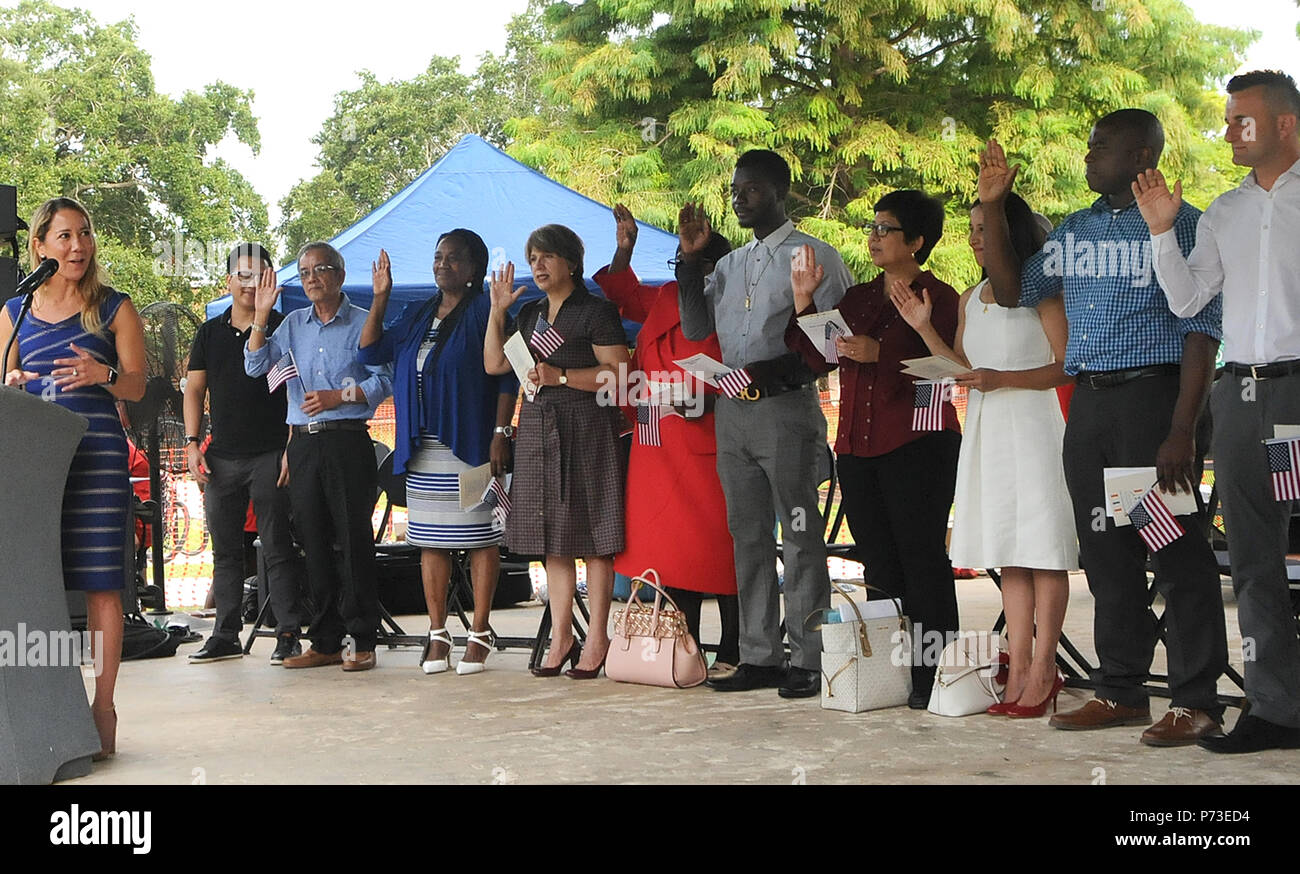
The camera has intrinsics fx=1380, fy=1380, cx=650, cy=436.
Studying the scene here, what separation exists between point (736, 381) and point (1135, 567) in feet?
5.30

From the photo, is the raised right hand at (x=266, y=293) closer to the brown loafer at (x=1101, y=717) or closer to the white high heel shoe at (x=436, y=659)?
the white high heel shoe at (x=436, y=659)

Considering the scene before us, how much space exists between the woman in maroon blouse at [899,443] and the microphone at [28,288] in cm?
253

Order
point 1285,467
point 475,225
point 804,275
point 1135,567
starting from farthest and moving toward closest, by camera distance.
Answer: point 475,225
point 804,275
point 1135,567
point 1285,467

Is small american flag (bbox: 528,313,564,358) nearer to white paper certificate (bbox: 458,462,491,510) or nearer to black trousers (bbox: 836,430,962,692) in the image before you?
white paper certificate (bbox: 458,462,491,510)

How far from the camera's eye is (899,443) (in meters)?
4.82

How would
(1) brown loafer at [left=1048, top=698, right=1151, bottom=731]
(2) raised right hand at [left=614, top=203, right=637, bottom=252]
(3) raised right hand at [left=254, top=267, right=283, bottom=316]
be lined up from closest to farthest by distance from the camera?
(1) brown loafer at [left=1048, top=698, right=1151, bottom=731], (2) raised right hand at [left=614, top=203, right=637, bottom=252], (3) raised right hand at [left=254, top=267, right=283, bottom=316]

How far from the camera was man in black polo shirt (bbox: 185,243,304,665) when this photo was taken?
648 centimetres

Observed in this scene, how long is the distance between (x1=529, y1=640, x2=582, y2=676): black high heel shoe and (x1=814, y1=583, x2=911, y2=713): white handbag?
4.41 ft

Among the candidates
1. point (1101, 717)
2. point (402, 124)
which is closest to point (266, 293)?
point (1101, 717)

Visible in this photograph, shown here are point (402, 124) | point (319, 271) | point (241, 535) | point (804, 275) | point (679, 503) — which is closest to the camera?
point (804, 275)

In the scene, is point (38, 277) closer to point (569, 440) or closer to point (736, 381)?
point (569, 440)

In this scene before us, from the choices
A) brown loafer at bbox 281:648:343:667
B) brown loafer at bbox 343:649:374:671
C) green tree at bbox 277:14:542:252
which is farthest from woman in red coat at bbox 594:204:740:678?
green tree at bbox 277:14:542:252
